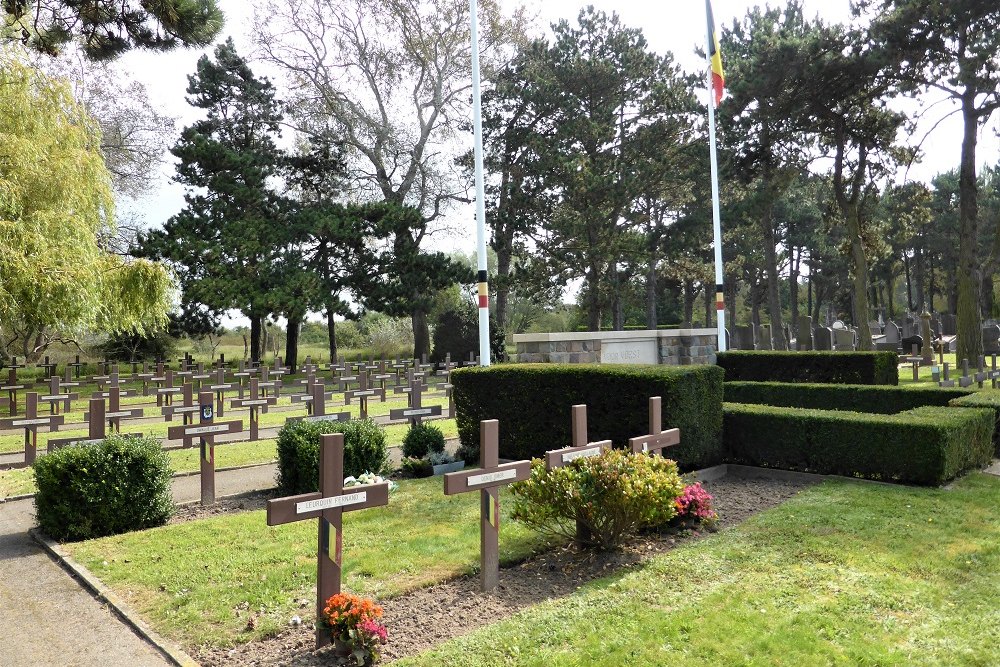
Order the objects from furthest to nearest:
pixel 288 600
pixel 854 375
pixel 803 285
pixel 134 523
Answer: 1. pixel 803 285
2. pixel 854 375
3. pixel 134 523
4. pixel 288 600

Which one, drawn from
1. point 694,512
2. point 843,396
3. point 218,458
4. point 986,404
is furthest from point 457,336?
point 694,512

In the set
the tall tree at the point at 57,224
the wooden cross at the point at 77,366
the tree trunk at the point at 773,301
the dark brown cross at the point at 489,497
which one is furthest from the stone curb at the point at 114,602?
the tree trunk at the point at 773,301

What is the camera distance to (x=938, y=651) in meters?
3.87

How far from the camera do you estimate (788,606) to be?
4465mm

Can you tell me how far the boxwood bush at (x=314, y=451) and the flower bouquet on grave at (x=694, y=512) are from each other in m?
3.68

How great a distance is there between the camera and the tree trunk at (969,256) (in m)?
19.9

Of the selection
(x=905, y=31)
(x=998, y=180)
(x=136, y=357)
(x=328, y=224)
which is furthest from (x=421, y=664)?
(x=998, y=180)

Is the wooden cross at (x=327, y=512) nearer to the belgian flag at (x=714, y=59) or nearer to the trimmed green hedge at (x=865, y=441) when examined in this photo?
the trimmed green hedge at (x=865, y=441)

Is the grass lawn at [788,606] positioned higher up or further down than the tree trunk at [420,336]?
further down

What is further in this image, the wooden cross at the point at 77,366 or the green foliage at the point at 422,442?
the wooden cross at the point at 77,366

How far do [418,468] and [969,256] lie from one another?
18574 millimetres

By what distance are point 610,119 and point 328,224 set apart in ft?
43.1

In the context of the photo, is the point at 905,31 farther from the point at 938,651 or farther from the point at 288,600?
the point at 288,600

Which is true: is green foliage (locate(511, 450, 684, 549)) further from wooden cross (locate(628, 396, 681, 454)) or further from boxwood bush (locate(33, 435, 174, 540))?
boxwood bush (locate(33, 435, 174, 540))
